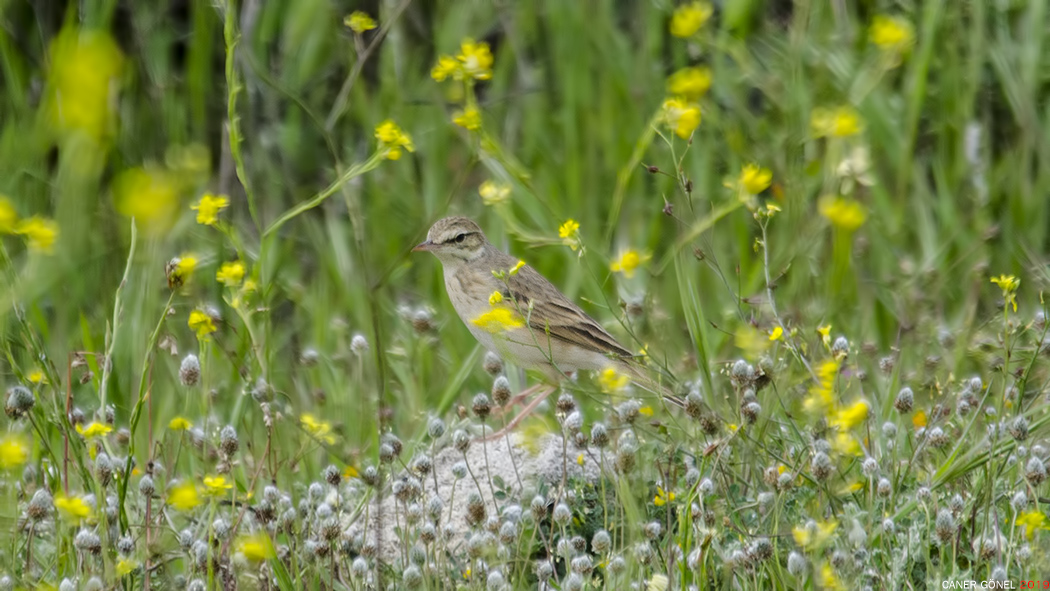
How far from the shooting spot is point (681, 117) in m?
3.96

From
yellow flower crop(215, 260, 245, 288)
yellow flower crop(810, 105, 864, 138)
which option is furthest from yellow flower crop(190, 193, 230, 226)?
yellow flower crop(810, 105, 864, 138)

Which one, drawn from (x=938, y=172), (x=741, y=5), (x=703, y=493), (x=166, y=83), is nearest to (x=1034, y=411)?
(x=703, y=493)

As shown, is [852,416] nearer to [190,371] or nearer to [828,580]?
[828,580]

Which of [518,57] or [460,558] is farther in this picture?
[518,57]

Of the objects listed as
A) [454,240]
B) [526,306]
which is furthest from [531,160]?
[526,306]

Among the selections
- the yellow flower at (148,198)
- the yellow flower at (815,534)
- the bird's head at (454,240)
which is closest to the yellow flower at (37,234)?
the yellow flower at (148,198)

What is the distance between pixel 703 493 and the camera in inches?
139

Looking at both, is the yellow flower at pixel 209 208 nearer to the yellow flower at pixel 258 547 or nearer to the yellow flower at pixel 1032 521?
the yellow flower at pixel 258 547

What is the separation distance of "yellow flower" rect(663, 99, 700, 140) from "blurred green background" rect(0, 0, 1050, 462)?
1434 millimetres

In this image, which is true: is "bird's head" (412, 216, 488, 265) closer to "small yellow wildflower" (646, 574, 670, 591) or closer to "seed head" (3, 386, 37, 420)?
"seed head" (3, 386, 37, 420)

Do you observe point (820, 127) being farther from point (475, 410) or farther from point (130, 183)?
point (130, 183)

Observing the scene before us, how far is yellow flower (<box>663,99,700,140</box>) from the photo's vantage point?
3.91 m

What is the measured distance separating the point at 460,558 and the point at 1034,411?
162cm

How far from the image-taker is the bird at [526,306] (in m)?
5.68
